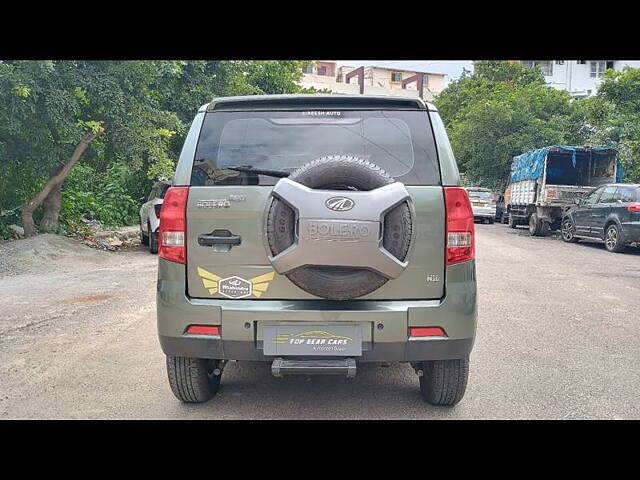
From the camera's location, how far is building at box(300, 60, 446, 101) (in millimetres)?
51781

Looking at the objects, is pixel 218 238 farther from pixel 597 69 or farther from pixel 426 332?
pixel 597 69

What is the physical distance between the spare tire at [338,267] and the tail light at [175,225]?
21.7 inches

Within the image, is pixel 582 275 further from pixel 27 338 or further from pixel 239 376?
pixel 27 338

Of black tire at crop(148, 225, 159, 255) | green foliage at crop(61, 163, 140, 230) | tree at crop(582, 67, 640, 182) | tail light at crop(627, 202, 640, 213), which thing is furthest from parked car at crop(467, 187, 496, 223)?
black tire at crop(148, 225, 159, 255)

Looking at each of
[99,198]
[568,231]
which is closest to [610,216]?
[568,231]

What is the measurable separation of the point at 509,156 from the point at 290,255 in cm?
2709

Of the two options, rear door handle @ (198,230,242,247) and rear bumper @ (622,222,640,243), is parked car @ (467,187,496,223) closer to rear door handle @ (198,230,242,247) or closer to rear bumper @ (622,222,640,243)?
rear bumper @ (622,222,640,243)

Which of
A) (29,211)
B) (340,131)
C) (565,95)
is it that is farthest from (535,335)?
(565,95)

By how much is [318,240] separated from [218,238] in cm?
65

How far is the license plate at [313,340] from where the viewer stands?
11.0 ft

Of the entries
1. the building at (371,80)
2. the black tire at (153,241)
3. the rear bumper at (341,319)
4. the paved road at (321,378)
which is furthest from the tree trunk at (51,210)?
the building at (371,80)

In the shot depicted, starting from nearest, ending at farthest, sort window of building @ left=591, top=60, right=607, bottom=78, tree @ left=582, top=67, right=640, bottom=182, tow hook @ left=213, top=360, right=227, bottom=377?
tow hook @ left=213, top=360, right=227, bottom=377, tree @ left=582, top=67, right=640, bottom=182, window of building @ left=591, top=60, right=607, bottom=78

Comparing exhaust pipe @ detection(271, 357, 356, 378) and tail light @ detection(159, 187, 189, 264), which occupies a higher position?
tail light @ detection(159, 187, 189, 264)

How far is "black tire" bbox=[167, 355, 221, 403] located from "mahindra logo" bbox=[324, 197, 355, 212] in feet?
4.76
